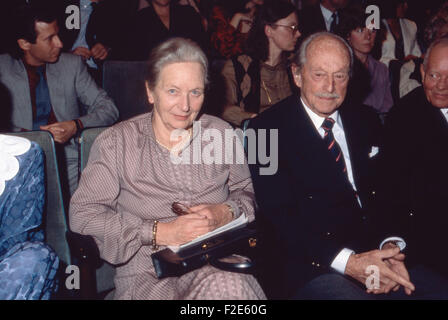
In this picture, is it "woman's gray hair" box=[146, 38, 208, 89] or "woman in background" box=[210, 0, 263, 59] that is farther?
"woman in background" box=[210, 0, 263, 59]

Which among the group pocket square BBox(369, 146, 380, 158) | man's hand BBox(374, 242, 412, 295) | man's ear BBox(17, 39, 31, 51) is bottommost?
man's hand BBox(374, 242, 412, 295)

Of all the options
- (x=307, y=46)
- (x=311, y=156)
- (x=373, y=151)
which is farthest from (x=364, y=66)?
(x=311, y=156)

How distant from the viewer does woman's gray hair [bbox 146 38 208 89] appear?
1785mm

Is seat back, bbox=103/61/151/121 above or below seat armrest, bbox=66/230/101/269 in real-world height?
above

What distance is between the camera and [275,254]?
1797 mm

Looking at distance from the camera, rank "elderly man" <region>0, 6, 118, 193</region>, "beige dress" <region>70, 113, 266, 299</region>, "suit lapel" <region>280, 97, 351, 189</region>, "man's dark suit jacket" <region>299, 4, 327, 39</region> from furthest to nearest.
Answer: "man's dark suit jacket" <region>299, 4, 327, 39</region> < "elderly man" <region>0, 6, 118, 193</region> < "suit lapel" <region>280, 97, 351, 189</region> < "beige dress" <region>70, 113, 266, 299</region>

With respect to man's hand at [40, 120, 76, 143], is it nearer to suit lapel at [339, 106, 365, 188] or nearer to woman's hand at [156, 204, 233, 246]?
woman's hand at [156, 204, 233, 246]

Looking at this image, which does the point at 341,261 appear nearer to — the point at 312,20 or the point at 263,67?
the point at 263,67

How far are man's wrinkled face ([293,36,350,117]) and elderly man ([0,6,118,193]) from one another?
1586mm

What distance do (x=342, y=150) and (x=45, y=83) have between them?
86.6 inches

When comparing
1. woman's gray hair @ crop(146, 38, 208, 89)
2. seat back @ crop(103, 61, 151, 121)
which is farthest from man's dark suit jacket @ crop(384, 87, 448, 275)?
seat back @ crop(103, 61, 151, 121)

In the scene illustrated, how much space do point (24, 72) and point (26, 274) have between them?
2003mm

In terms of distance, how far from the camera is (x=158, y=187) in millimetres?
1806

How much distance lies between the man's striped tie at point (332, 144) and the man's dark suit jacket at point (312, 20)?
8.85ft
